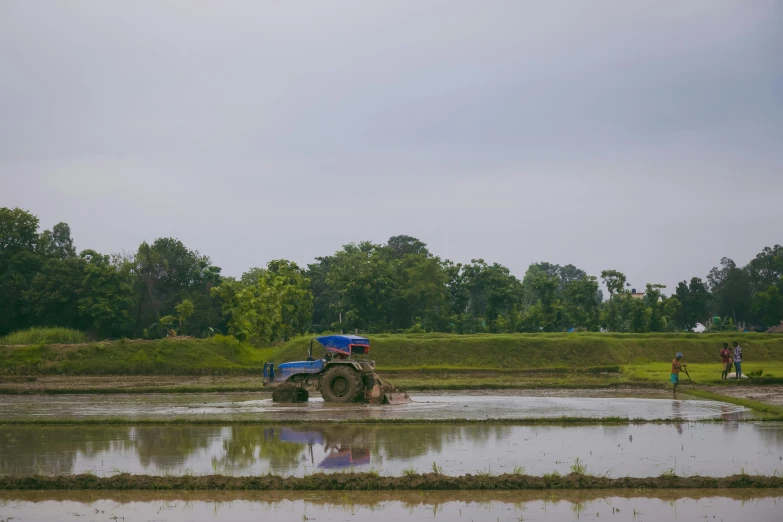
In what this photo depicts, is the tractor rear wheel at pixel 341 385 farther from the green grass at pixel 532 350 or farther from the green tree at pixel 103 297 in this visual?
the green tree at pixel 103 297

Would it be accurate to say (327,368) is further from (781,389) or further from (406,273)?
(406,273)

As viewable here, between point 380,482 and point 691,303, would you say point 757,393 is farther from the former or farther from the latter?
point 691,303

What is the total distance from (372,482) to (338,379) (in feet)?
45.8

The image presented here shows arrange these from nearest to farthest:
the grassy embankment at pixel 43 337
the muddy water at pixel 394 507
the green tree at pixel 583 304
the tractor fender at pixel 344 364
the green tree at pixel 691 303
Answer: the muddy water at pixel 394 507 < the tractor fender at pixel 344 364 < the grassy embankment at pixel 43 337 < the green tree at pixel 583 304 < the green tree at pixel 691 303

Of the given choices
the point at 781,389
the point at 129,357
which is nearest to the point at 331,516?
the point at 781,389

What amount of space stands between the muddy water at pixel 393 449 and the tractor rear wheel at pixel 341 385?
5972mm

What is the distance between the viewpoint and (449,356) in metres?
45.0

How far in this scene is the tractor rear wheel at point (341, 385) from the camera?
25891 mm

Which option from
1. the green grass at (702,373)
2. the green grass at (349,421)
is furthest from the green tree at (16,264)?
the green grass at (702,373)

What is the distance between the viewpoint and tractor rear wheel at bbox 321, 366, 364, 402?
84.9ft

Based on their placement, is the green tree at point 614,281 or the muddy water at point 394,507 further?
the green tree at point 614,281

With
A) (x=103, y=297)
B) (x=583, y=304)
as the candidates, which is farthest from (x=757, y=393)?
(x=103, y=297)

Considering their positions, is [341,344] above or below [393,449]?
above

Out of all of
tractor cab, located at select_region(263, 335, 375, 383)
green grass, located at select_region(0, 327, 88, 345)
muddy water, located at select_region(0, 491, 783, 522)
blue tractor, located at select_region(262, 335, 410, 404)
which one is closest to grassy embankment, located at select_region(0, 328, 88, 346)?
green grass, located at select_region(0, 327, 88, 345)
